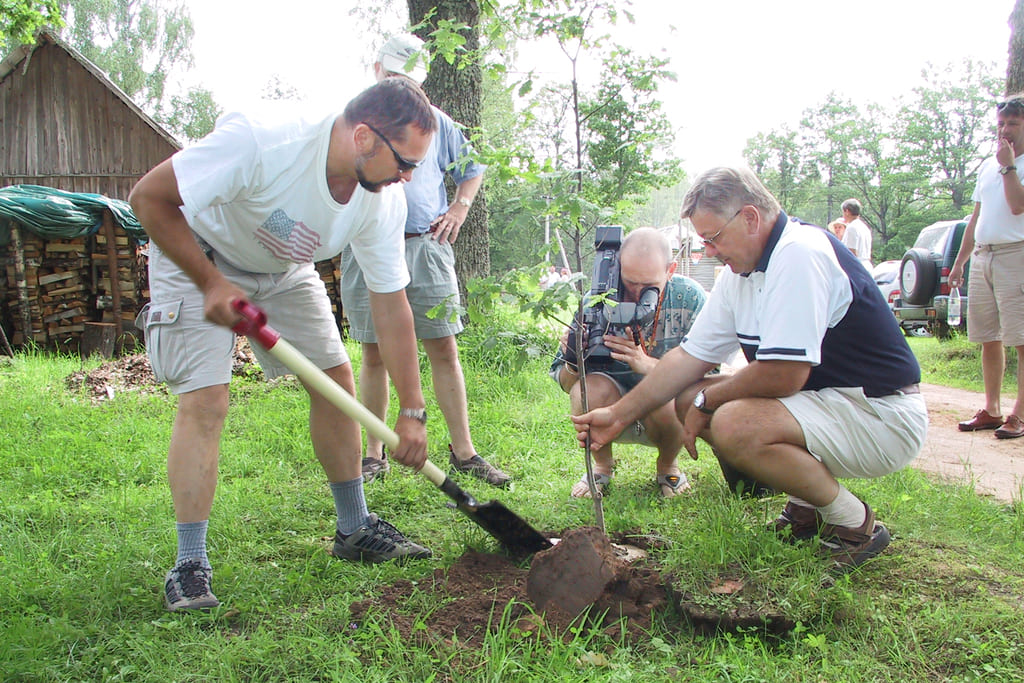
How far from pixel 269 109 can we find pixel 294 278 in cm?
62

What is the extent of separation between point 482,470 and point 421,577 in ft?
3.58

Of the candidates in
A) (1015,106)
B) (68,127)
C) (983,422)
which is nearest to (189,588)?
(983,422)

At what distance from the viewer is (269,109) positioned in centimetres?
216

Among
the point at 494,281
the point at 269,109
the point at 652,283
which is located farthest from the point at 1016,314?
the point at 269,109

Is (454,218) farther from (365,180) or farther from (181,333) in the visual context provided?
(181,333)

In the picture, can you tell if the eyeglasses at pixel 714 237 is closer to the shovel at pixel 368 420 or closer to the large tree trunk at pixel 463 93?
the shovel at pixel 368 420

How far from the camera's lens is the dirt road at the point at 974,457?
3.38 m

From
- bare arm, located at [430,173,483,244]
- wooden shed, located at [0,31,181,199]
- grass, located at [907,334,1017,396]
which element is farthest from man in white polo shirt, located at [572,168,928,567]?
wooden shed, located at [0,31,181,199]

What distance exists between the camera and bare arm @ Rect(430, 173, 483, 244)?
3.61 metres

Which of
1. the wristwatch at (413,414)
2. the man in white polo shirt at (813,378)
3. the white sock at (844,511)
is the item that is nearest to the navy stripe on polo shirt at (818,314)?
the man in white polo shirt at (813,378)

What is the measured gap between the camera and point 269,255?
7.68 ft

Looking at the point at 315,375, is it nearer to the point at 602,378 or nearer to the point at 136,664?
the point at 136,664

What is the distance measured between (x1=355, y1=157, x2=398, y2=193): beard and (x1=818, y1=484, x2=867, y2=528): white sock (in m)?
1.81

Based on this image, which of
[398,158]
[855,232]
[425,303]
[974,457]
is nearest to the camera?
[398,158]
